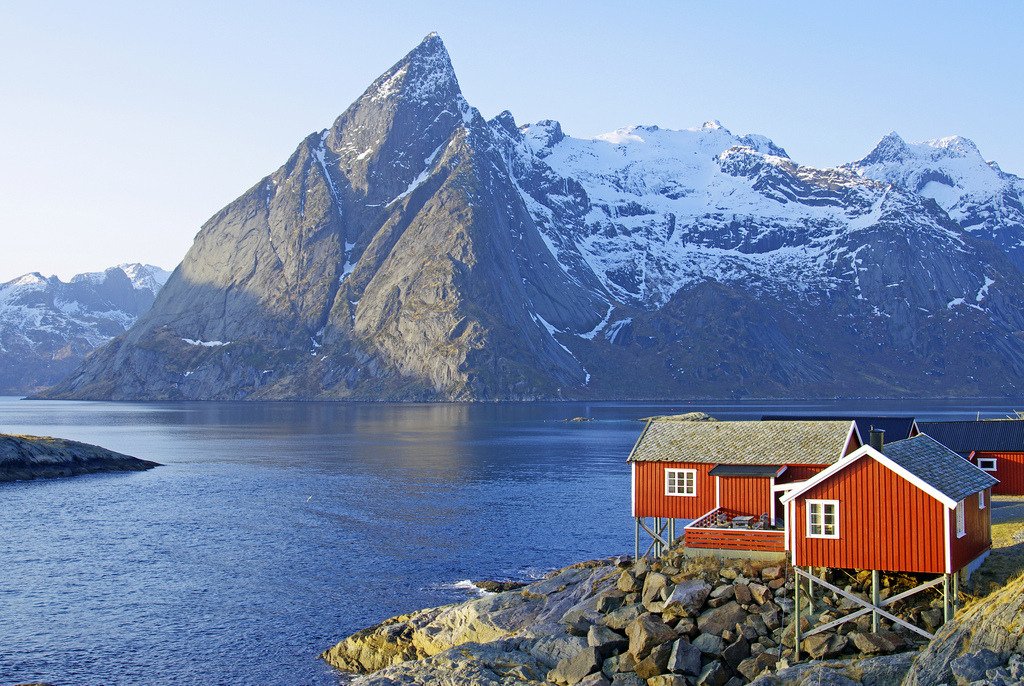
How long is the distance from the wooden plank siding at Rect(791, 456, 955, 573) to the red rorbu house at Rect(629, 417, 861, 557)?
6.55 meters

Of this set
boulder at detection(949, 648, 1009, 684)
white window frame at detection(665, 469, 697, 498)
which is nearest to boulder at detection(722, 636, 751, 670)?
boulder at detection(949, 648, 1009, 684)

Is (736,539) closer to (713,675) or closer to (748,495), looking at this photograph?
(748,495)

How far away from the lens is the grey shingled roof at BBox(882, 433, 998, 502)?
3341cm

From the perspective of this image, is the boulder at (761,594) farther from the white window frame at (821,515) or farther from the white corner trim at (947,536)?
the white corner trim at (947,536)

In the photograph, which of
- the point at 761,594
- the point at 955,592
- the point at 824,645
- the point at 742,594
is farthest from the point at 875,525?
the point at 742,594

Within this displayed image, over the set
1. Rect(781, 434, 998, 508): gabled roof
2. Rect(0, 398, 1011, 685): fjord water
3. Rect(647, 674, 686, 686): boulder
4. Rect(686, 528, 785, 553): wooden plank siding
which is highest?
Rect(781, 434, 998, 508): gabled roof

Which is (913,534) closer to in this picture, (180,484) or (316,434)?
(180,484)

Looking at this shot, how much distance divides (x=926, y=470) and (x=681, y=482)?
1504 centimetres

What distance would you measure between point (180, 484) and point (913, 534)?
8500 cm

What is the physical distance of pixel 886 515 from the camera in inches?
1309

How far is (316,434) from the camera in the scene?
168375 mm

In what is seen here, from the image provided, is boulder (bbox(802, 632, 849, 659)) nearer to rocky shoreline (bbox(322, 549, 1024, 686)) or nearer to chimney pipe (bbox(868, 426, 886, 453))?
rocky shoreline (bbox(322, 549, 1024, 686))

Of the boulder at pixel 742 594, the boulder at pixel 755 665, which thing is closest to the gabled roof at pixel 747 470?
the boulder at pixel 742 594

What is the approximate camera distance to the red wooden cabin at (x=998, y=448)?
61969mm
